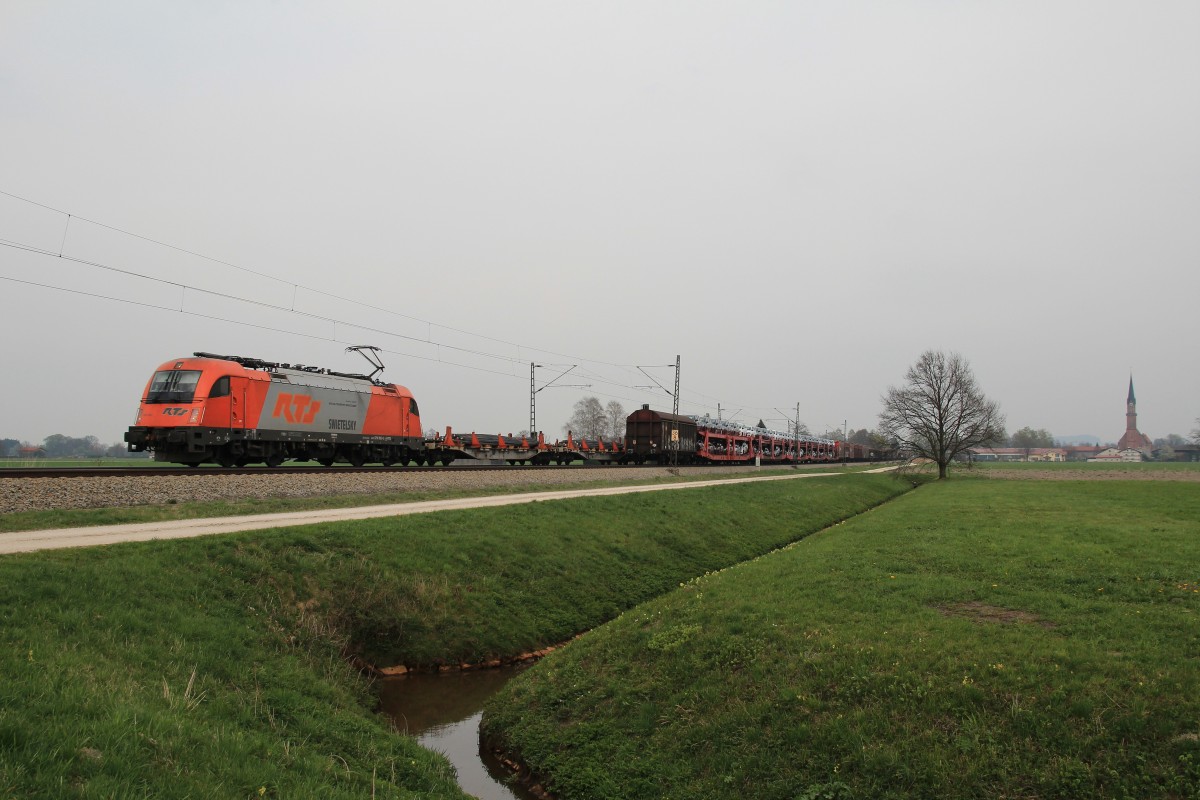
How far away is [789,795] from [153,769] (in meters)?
5.57

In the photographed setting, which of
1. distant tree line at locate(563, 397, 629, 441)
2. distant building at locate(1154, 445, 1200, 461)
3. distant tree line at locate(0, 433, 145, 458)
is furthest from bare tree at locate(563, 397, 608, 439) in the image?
distant building at locate(1154, 445, 1200, 461)

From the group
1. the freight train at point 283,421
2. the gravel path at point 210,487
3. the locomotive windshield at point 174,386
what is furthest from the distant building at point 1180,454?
the locomotive windshield at point 174,386

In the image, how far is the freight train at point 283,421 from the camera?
80.6 feet

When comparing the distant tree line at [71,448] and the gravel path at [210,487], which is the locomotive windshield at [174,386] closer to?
the gravel path at [210,487]

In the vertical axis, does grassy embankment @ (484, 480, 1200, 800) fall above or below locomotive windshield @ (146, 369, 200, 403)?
below

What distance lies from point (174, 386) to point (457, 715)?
18874mm

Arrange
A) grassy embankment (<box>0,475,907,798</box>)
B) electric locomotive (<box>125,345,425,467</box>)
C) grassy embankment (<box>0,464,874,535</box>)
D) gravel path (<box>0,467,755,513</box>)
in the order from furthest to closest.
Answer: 1. electric locomotive (<box>125,345,425,467</box>)
2. gravel path (<box>0,467,755,513</box>)
3. grassy embankment (<box>0,464,874,535</box>)
4. grassy embankment (<box>0,475,907,798</box>)

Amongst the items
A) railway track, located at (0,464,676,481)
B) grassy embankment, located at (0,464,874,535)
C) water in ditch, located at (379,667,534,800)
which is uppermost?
railway track, located at (0,464,676,481)

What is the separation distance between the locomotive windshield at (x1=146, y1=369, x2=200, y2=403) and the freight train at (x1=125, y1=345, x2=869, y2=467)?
0.03m

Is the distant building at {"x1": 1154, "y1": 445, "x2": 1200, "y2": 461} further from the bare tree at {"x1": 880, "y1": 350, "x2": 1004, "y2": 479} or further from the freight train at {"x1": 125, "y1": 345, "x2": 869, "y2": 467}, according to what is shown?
the freight train at {"x1": 125, "y1": 345, "x2": 869, "y2": 467}

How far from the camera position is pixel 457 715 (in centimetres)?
1123

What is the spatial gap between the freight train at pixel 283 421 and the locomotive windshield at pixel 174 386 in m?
0.03

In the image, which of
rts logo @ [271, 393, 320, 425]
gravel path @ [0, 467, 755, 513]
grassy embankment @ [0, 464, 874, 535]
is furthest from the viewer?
rts logo @ [271, 393, 320, 425]

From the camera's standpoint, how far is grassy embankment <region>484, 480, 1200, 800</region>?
271 inches
